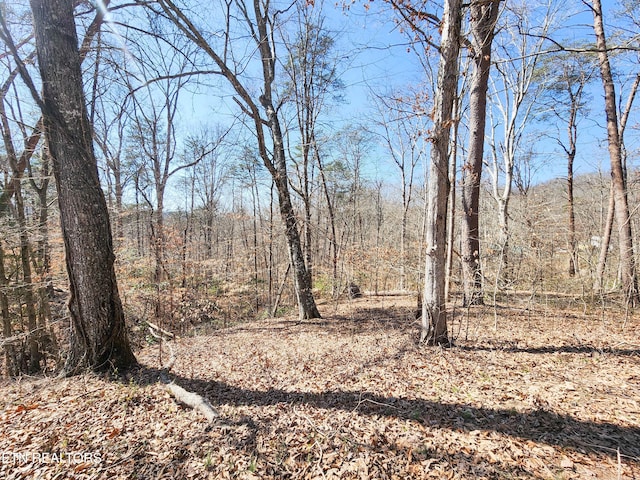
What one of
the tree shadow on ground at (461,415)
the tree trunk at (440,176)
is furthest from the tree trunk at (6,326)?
the tree trunk at (440,176)

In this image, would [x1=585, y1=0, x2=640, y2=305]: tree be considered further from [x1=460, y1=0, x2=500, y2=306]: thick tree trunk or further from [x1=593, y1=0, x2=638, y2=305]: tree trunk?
[x1=460, y1=0, x2=500, y2=306]: thick tree trunk

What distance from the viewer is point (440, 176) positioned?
3904 millimetres

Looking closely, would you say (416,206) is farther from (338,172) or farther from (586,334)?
(586,334)

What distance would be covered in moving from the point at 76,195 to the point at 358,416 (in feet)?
14.3

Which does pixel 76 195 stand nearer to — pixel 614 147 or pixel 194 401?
pixel 194 401

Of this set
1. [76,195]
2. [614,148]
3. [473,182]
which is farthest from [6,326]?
[614,148]

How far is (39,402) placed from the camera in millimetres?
2939

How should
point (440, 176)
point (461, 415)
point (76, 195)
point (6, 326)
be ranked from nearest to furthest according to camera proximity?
point (461, 415)
point (76, 195)
point (440, 176)
point (6, 326)

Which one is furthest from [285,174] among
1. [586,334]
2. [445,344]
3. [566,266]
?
[566,266]

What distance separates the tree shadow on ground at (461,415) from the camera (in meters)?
2.15

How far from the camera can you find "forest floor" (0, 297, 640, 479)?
6.72ft

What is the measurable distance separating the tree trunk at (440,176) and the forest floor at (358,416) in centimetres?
55

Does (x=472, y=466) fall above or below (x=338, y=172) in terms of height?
below

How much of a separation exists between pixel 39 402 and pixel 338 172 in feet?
45.1
